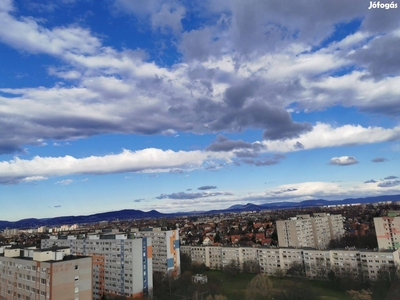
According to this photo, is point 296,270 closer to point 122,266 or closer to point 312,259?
point 312,259

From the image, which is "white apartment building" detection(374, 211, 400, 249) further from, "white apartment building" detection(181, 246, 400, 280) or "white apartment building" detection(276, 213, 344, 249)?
"white apartment building" detection(276, 213, 344, 249)

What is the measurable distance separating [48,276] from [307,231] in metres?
57.5

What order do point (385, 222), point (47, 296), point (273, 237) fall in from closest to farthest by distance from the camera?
1. point (47, 296)
2. point (385, 222)
3. point (273, 237)

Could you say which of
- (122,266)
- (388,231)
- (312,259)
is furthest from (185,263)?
(388,231)

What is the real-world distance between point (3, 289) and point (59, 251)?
8963mm

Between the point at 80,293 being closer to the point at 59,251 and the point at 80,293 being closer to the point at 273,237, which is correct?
the point at 59,251

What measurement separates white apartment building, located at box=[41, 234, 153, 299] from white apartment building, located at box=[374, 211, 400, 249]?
134ft

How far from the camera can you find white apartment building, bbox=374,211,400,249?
5134cm

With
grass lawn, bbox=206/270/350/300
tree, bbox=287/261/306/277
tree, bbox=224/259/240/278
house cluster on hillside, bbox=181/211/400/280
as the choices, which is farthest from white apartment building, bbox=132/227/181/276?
tree, bbox=287/261/306/277

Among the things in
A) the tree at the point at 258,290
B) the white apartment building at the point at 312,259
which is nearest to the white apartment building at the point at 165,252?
the white apartment building at the point at 312,259

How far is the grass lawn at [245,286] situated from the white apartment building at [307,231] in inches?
692

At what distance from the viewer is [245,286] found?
142ft

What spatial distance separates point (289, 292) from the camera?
33000mm

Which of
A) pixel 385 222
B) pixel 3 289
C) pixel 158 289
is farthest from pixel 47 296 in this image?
pixel 385 222
